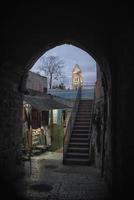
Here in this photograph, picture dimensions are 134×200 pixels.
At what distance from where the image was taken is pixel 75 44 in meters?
11.3

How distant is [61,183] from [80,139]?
5562mm

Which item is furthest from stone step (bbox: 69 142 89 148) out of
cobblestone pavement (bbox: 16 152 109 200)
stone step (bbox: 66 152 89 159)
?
cobblestone pavement (bbox: 16 152 109 200)

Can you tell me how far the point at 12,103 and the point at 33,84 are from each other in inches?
734

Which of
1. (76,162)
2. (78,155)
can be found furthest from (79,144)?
(76,162)

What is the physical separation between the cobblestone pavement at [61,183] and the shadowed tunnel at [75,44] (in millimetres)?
493

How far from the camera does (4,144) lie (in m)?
9.62

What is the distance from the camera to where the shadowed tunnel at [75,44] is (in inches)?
281

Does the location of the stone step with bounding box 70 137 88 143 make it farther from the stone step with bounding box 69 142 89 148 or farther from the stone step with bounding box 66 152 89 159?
the stone step with bounding box 66 152 89 159

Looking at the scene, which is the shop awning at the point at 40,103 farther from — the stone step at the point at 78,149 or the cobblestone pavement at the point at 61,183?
the cobblestone pavement at the point at 61,183

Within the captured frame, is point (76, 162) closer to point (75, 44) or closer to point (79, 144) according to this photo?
point (79, 144)

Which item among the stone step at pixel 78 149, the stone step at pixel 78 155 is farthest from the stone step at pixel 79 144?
the stone step at pixel 78 155

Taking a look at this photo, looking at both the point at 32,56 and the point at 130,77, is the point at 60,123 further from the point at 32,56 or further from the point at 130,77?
the point at 130,77

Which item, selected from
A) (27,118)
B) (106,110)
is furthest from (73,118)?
(106,110)

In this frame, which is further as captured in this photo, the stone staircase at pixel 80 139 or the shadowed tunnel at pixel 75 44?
the stone staircase at pixel 80 139
